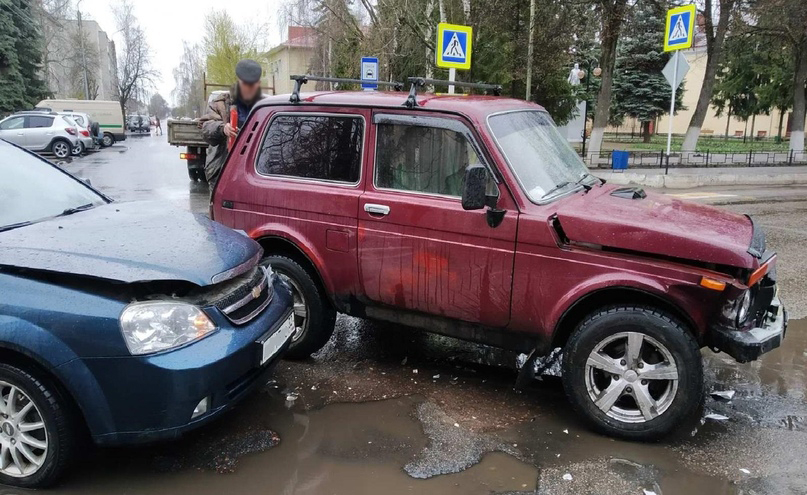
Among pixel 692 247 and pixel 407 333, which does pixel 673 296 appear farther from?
pixel 407 333

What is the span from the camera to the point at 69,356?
9.56 feet

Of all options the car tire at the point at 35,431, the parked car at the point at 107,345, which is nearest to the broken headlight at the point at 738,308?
the parked car at the point at 107,345

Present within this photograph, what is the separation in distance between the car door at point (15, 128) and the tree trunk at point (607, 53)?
2139 centimetres

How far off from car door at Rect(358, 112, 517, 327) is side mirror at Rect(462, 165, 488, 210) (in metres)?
0.14

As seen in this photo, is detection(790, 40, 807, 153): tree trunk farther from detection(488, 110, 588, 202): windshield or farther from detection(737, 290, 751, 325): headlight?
detection(737, 290, 751, 325): headlight

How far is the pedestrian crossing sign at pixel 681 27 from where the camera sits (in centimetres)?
1337

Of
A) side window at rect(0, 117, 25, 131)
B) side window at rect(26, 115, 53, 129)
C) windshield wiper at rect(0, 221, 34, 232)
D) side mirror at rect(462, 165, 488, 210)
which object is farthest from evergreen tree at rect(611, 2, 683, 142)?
windshield wiper at rect(0, 221, 34, 232)

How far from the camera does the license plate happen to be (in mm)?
3488

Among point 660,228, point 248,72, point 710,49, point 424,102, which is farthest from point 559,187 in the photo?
point 710,49

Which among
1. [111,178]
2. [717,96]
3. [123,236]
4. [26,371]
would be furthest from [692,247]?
[717,96]

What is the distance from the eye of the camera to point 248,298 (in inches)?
141

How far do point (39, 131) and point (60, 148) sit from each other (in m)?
0.99

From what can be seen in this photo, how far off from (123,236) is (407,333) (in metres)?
2.78

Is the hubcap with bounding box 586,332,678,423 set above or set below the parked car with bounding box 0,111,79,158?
below
